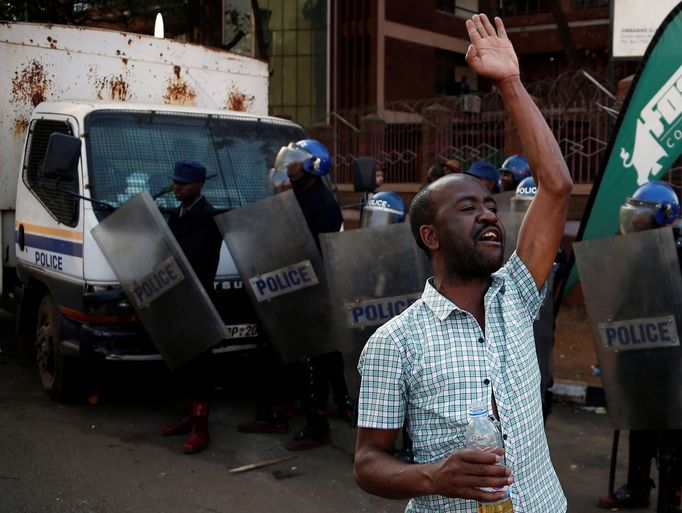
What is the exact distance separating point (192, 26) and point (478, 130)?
11.2 meters

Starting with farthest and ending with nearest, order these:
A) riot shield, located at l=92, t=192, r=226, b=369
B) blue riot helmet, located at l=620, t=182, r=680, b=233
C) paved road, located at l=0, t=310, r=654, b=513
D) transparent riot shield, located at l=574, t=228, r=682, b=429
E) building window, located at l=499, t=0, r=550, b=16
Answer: building window, located at l=499, t=0, r=550, b=16 < riot shield, located at l=92, t=192, r=226, b=369 < paved road, located at l=0, t=310, r=654, b=513 < blue riot helmet, located at l=620, t=182, r=680, b=233 < transparent riot shield, located at l=574, t=228, r=682, b=429

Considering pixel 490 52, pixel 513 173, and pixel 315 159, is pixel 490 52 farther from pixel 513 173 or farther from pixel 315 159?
pixel 513 173

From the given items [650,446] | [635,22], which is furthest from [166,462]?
[635,22]

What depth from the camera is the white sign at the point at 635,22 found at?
870 cm

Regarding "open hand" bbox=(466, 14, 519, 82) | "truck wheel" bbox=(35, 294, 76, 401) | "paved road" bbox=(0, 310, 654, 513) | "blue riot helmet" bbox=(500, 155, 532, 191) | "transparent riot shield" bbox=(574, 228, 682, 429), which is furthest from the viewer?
"blue riot helmet" bbox=(500, 155, 532, 191)

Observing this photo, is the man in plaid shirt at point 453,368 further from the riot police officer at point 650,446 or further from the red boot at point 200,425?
the red boot at point 200,425

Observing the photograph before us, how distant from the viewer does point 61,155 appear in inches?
230

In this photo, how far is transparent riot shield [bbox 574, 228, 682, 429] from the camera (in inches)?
163

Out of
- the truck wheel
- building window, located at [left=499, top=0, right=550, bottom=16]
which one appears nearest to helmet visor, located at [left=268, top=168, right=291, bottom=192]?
the truck wheel

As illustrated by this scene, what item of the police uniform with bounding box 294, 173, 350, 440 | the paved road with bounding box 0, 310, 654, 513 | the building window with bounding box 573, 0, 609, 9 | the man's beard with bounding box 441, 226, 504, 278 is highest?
the building window with bounding box 573, 0, 609, 9

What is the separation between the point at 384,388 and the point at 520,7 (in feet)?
103

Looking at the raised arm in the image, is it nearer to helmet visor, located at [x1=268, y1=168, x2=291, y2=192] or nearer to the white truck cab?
helmet visor, located at [x1=268, y1=168, x2=291, y2=192]

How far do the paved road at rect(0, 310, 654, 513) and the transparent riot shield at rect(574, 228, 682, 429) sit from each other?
2.90 feet

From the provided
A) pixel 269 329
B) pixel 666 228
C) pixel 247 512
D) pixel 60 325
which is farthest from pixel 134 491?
pixel 666 228
